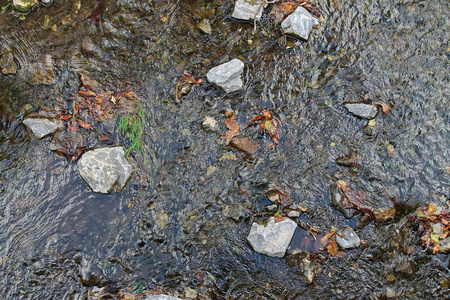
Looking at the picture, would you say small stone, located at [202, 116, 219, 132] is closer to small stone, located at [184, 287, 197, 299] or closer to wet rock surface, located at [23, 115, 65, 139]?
wet rock surface, located at [23, 115, 65, 139]

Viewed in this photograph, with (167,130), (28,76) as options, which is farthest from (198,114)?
(28,76)

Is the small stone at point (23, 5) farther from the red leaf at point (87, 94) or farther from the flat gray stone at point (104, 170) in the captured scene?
the flat gray stone at point (104, 170)

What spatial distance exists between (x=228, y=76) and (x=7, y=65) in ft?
8.91

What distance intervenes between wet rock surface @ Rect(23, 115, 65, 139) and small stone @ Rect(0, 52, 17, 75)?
67cm

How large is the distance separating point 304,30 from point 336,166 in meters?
1.75

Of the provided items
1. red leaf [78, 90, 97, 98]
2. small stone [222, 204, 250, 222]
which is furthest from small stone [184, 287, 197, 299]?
red leaf [78, 90, 97, 98]

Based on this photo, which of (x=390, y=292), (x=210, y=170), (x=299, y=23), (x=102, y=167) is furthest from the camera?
(x=299, y=23)

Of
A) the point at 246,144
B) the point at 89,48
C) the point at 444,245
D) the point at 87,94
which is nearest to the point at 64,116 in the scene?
the point at 87,94

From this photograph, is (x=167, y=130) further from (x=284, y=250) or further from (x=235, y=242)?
(x=284, y=250)

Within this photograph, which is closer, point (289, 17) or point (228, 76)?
point (228, 76)

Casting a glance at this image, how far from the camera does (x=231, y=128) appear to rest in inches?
167

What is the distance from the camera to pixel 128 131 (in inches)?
166

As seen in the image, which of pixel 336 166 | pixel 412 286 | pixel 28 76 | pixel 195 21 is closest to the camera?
pixel 412 286

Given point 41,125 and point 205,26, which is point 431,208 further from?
point 41,125
